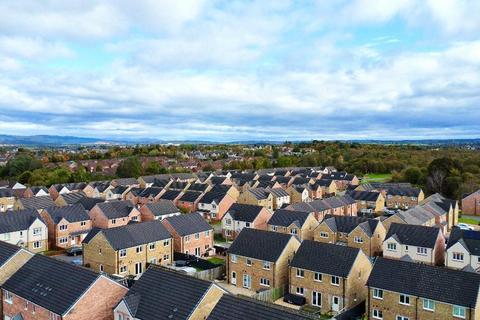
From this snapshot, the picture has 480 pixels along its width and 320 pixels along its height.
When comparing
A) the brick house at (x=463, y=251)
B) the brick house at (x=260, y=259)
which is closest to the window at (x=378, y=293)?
the brick house at (x=260, y=259)

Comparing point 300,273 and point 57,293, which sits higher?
point 57,293

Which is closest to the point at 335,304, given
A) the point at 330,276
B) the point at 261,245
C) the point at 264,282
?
the point at 330,276

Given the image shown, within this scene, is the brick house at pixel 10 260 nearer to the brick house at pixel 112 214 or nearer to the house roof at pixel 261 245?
the house roof at pixel 261 245

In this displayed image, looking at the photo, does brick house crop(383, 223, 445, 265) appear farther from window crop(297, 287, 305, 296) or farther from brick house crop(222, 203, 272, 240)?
brick house crop(222, 203, 272, 240)

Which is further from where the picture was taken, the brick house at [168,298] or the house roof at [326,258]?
the house roof at [326,258]

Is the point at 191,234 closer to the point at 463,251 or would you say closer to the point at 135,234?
the point at 135,234

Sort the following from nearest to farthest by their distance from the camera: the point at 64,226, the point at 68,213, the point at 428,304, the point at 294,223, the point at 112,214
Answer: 1. the point at 428,304
2. the point at 294,223
3. the point at 64,226
4. the point at 68,213
5. the point at 112,214
